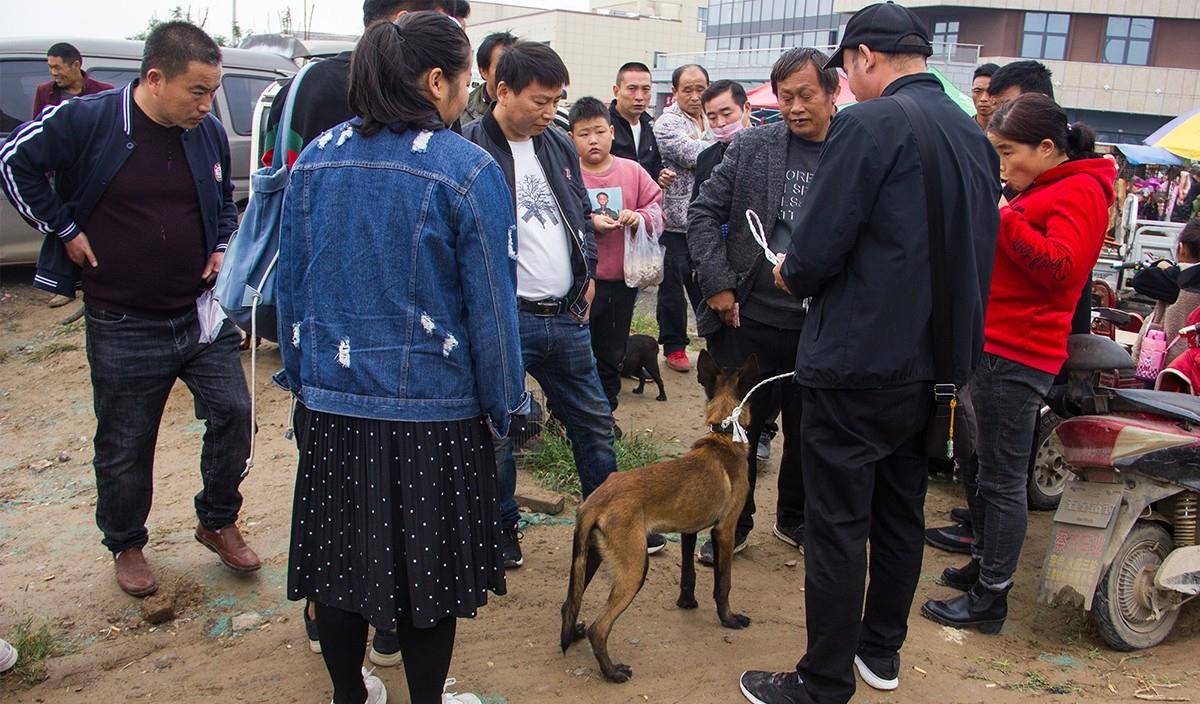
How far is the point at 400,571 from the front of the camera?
2334 mm

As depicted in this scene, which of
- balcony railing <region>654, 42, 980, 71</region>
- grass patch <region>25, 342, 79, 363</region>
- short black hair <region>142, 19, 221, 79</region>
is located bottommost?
grass patch <region>25, 342, 79, 363</region>

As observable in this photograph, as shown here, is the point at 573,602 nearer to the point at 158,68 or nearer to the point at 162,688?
the point at 162,688

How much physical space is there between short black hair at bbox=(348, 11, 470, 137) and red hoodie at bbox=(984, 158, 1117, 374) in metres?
Result: 2.19

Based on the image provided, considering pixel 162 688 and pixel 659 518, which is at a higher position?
pixel 659 518

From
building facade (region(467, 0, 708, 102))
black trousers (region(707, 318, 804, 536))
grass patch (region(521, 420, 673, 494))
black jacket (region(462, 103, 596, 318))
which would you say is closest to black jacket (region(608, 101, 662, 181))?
grass patch (region(521, 420, 673, 494))

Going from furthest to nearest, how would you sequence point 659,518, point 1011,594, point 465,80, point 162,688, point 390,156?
1. point 1011,594
2. point 659,518
3. point 162,688
4. point 465,80
5. point 390,156

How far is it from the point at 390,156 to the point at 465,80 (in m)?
0.32

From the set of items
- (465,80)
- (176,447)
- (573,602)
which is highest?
(465,80)

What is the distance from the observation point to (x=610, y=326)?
5.11 metres

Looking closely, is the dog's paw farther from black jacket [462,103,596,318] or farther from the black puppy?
the black puppy

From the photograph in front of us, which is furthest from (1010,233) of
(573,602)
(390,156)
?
(390,156)

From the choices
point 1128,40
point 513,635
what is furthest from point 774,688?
point 1128,40

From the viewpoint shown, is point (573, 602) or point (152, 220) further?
point (152, 220)

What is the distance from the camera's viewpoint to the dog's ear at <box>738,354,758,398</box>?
357 centimetres
